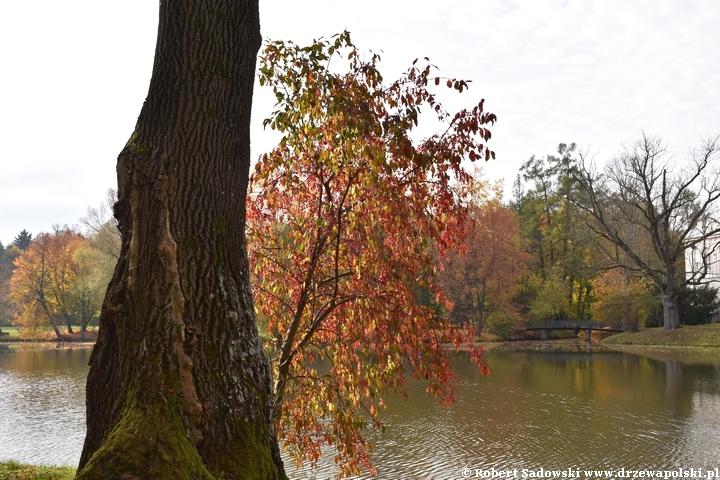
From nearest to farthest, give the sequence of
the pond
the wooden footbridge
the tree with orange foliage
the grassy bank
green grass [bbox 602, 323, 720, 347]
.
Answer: the pond, green grass [bbox 602, 323, 720, 347], the tree with orange foliage, the wooden footbridge, the grassy bank

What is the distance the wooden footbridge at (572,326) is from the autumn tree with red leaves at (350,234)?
35407 mm

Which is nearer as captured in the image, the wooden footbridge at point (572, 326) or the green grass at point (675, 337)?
the green grass at point (675, 337)

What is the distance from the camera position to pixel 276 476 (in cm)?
335

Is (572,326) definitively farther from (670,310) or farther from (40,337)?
(40,337)

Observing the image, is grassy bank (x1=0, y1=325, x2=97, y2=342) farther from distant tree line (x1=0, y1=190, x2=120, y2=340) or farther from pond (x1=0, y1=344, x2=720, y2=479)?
pond (x1=0, y1=344, x2=720, y2=479)

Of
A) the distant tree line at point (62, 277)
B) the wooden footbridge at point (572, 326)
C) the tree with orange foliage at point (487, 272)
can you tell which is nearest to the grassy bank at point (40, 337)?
the distant tree line at point (62, 277)

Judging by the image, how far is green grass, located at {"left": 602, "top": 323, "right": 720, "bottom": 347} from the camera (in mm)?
33125

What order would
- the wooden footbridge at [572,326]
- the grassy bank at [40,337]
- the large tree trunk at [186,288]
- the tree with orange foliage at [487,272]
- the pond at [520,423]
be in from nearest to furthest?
the large tree trunk at [186,288] → the pond at [520,423] → the tree with orange foliage at [487,272] → the wooden footbridge at [572,326] → the grassy bank at [40,337]

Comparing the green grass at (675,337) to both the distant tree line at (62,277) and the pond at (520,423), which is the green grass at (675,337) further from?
the distant tree line at (62,277)

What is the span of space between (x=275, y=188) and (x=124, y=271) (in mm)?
3008

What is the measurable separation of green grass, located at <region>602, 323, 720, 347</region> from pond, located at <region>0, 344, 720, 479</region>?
34.8 feet

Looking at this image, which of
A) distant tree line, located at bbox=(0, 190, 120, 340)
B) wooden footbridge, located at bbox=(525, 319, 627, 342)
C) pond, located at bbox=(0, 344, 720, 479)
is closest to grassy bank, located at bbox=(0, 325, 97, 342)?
distant tree line, located at bbox=(0, 190, 120, 340)

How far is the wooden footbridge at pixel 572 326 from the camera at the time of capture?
39.7m

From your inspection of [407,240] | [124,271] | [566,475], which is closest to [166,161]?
[124,271]
